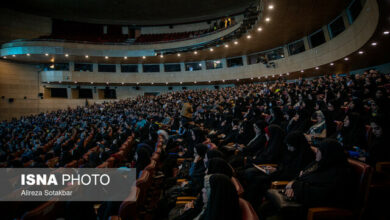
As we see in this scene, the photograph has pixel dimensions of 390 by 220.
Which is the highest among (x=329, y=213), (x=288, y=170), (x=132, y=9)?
(x=132, y=9)

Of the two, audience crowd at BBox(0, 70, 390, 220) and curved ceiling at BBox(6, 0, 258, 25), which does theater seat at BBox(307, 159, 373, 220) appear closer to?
audience crowd at BBox(0, 70, 390, 220)

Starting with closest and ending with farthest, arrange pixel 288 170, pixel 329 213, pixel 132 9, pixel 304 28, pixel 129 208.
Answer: pixel 329 213 → pixel 129 208 → pixel 288 170 → pixel 304 28 → pixel 132 9

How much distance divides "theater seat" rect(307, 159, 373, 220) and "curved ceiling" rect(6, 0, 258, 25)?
2067 cm

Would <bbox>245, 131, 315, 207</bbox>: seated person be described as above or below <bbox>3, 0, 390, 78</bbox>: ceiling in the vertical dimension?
below

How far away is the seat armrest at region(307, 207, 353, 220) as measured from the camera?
1.55 m

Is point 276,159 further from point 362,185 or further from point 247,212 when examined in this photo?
point 247,212

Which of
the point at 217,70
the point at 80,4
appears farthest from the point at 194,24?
the point at 80,4

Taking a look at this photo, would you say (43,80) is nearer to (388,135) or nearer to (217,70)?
(217,70)

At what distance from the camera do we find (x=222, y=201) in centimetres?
147

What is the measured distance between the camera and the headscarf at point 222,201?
144 centimetres

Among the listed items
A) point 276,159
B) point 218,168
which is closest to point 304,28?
point 276,159

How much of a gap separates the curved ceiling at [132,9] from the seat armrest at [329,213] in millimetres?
20936

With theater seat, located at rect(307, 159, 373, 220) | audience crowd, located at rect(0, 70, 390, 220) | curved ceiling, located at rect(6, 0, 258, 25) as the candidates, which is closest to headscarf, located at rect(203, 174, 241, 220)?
audience crowd, located at rect(0, 70, 390, 220)

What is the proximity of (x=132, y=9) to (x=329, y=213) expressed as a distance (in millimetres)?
24496
